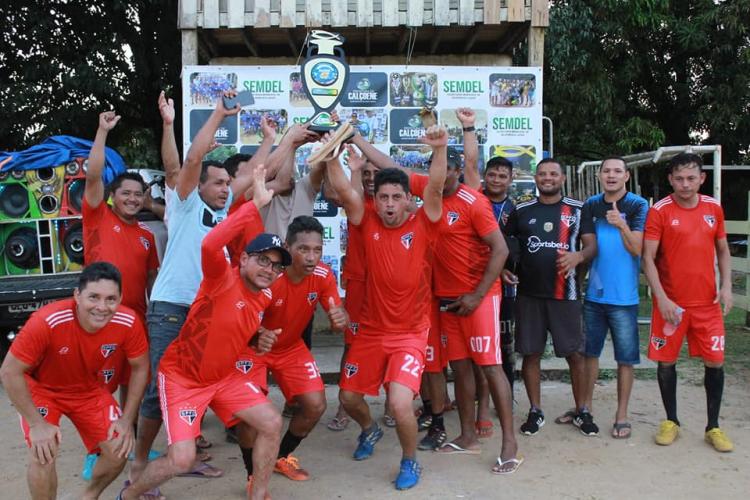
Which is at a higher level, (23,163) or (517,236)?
(23,163)

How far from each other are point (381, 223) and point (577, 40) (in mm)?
10060

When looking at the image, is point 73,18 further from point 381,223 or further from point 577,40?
point 381,223

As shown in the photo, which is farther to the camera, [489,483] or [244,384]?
[489,483]

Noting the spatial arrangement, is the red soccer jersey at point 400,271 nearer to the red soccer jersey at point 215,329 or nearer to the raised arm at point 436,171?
the raised arm at point 436,171

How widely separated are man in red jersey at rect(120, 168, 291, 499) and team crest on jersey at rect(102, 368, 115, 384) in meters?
0.32

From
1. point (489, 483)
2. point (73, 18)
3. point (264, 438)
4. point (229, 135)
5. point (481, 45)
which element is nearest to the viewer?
point (264, 438)

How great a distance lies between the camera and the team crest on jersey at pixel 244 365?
13.6 feet

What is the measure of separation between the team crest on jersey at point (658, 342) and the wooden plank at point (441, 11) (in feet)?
12.8

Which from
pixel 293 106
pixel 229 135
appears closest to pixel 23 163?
pixel 229 135

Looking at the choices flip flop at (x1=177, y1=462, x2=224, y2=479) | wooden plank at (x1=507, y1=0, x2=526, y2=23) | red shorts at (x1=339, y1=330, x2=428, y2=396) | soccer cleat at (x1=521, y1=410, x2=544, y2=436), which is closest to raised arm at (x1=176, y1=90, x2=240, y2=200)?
red shorts at (x1=339, y1=330, x2=428, y2=396)

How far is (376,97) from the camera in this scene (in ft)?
22.9

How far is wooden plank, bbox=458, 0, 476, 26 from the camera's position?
711 centimetres

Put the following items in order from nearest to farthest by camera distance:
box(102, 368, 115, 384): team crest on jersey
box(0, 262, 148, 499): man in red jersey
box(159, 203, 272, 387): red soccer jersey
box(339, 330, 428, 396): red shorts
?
box(0, 262, 148, 499): man in red jersey
box(159, 203, 272, 387): red soccer jersey
box(102, 368, 115, 384): team crest on jersey
box(339, 330, 428, 396): red shorts

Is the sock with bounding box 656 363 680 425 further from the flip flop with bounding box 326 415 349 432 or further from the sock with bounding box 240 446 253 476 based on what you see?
the sock with bounding box 240 446 253 476
